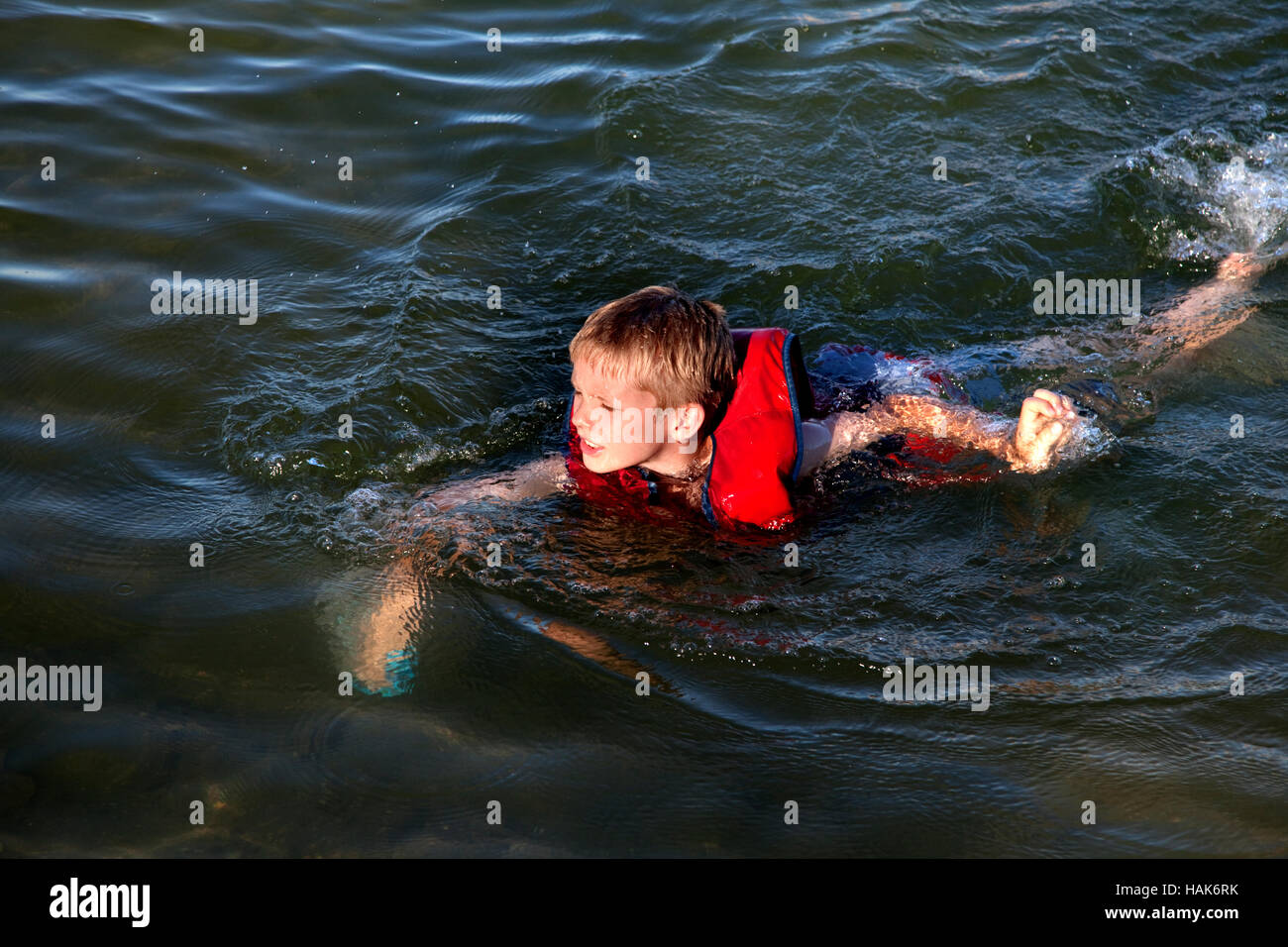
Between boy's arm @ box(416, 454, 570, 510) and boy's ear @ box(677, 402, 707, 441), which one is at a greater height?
boy's ear @ box(677, 402, 707, 441)

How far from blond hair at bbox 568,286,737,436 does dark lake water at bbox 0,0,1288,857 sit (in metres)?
0.59

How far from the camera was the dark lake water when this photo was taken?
10.5 ft

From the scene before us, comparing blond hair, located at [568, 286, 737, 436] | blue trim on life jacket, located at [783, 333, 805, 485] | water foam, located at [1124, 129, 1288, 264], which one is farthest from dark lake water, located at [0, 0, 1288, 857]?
blond hair, located at [568, 286, 737, 436]

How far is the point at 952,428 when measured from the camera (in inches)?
183

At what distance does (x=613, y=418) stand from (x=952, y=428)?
148 centimetres

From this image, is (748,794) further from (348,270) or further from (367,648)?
(348,270)

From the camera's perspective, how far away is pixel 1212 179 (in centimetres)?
643

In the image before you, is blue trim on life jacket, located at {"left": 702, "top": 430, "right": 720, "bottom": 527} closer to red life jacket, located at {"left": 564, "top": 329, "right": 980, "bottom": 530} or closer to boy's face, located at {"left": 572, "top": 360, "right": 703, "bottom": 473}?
red life jacket, located at {"left": 564, "top": 329, "right": 980, "bottom": 530}

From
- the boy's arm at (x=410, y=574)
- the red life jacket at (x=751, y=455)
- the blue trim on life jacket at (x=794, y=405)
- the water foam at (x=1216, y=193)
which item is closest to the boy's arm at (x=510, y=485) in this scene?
the boy's arm at (x=410, y=574)

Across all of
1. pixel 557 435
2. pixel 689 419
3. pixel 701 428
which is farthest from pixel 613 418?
pixel 557 435

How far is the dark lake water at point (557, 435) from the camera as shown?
321cm
